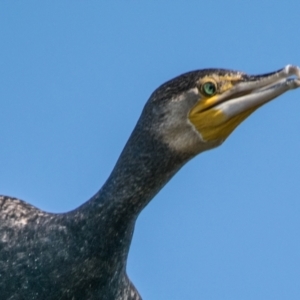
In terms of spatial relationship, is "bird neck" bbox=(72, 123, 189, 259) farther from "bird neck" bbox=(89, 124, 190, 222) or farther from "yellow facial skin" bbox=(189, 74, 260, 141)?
"yellow facial skin" bbox=(189, 74, 260, 141)

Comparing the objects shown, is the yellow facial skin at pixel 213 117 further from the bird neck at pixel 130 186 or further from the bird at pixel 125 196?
the bird neck at pixel 130 186

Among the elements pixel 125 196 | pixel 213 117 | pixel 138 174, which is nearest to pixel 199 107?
pixel 213 117

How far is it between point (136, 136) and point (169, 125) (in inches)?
7.2

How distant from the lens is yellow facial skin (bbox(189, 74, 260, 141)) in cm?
480

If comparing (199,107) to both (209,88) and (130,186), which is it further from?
(130,186)

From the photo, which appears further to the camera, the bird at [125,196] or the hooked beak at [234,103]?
the bird at [125,196]

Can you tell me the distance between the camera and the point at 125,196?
194 inches

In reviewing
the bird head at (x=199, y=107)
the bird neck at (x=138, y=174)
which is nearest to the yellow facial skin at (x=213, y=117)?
the bird head at (x=199, y=107)

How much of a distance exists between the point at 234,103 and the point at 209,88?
0.14 meters

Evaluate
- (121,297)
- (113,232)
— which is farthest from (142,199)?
(121,297)

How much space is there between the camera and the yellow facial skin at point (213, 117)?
480 cm

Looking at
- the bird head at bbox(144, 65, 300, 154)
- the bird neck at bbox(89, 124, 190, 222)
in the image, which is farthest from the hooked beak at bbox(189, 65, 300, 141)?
the bird neck at bbox(89, 124, 190, 222)

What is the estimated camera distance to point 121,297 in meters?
5.16

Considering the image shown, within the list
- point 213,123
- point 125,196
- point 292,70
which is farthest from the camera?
point 125,196
